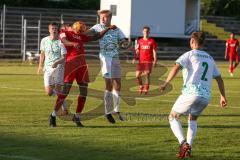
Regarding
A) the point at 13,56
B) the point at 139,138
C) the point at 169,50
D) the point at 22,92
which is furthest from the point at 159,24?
the point at 139,138

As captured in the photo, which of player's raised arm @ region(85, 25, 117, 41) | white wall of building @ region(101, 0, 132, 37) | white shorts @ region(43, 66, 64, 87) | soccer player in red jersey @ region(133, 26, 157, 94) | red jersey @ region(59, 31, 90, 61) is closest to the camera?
red jersey @ region(59, 31, 90, 61)

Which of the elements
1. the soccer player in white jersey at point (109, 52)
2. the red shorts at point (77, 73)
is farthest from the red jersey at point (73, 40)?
the soccer player in white jersey at point (109, 52)

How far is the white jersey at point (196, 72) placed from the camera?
440 inches

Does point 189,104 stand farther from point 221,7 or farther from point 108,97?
point 221,7

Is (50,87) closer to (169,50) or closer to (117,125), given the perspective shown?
(117,125)

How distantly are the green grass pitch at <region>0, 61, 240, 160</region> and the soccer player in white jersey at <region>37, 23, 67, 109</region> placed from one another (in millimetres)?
691

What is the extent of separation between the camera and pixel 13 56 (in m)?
50.8

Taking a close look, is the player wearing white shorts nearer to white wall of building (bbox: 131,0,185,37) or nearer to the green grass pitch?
the green grass pitch

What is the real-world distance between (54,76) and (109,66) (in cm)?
202

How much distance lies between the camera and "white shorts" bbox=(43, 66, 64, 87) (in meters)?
17.3

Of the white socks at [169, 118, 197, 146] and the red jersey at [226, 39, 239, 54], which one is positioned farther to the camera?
the red jersey at [226, 39, 239, 54]

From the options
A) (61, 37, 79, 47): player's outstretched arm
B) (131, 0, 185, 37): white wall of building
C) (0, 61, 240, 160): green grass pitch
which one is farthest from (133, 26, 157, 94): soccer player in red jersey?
(131, 0, 185, 37): white wall of building

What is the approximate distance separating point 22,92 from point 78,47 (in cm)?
853

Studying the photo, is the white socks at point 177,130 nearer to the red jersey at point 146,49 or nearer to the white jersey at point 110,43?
the white jersey at point 110,43
